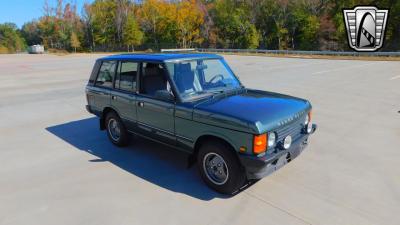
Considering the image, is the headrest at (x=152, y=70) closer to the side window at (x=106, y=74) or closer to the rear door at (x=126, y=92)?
the rear door at (x=126, y=92)

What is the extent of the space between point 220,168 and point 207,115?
767 millimetres

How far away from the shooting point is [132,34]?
203 feet

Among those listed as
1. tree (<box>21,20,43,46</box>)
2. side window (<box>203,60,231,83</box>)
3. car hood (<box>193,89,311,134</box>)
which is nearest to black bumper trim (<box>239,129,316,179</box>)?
car hood (<box>193,89,311,134</box>)

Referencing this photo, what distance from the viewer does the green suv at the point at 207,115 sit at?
12.3 feet

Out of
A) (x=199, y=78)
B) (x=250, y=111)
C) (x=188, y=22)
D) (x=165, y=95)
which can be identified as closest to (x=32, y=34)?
(x=188, y=22)

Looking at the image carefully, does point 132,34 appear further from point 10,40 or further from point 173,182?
point 173,182

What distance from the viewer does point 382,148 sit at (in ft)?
18.4

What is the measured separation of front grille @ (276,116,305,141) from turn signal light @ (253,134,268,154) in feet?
0.92

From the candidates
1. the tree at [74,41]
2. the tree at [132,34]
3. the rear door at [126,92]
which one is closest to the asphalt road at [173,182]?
the rear door at [126,92]

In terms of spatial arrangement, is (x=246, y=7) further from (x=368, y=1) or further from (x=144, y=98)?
(x=144, y=98)

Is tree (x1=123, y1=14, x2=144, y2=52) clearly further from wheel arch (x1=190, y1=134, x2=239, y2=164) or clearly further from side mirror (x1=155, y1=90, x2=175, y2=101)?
wheel arch (x1=190, y1=134, x2=239, y2=164)

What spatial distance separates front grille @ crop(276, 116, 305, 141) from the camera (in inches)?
154

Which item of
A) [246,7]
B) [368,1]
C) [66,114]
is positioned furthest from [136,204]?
[246,7]

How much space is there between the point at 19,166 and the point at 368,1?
5474cm
